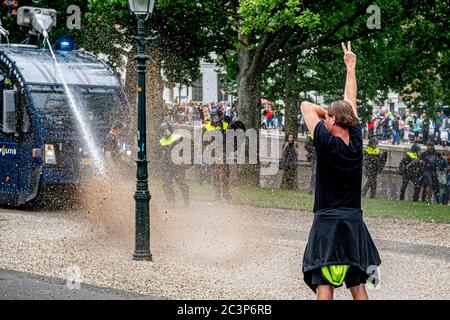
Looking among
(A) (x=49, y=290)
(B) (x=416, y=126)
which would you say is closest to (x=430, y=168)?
(A) (x=49, y=290)

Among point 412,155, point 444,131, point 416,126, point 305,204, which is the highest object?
point 416,126

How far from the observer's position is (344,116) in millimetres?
7676

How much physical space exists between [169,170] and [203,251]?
6.80 meters

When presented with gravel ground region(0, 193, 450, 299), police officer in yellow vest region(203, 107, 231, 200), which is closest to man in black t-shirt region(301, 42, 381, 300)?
gravel ground region(0, 193, 450, 299)

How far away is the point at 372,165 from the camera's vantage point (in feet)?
93.0

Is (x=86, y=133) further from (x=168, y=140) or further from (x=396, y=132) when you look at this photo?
(x=396, y=132)

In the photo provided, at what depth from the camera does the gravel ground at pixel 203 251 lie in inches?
444

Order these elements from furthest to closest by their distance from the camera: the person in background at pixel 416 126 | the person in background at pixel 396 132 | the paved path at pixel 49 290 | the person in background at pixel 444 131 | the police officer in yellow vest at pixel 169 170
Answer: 1. the person in background at pixel 416 126
2. the person in background at pixel 396 132
3. the person in background at pixel 444 131
4. the police officer in yellow vest at pixel 169 170
5. the paved path at pixel 49 290

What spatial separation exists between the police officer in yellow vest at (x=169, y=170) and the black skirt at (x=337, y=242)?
13.2m

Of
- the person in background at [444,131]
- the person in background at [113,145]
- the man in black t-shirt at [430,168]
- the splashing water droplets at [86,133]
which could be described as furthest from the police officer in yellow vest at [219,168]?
the person in background at [444,131]

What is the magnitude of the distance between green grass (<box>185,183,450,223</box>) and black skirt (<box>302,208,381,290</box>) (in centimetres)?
1317

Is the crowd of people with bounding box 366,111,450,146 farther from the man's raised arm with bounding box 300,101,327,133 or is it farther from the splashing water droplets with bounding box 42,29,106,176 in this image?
the man's raised arm with bounding box 300,101,327,133

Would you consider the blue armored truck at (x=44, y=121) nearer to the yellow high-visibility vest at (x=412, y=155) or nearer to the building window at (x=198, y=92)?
the yellow high-visibility vest at (x=412, y=155)

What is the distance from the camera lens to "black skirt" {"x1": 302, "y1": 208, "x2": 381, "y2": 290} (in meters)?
7.61
